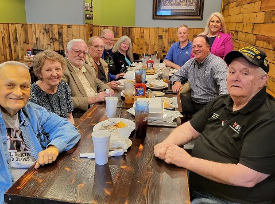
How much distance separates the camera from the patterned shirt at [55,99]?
2.03 metres

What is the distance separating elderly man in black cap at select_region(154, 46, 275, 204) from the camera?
3.87ft

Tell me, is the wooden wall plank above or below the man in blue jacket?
above

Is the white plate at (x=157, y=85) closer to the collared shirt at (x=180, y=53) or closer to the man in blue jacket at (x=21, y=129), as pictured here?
the man in blue jacket at (x=21, y=129)

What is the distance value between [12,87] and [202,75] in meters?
2.07

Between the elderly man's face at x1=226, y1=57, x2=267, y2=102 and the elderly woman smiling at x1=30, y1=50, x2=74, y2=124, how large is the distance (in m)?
1.33

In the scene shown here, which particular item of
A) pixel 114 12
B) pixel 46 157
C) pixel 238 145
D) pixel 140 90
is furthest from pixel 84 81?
pixel 114 12

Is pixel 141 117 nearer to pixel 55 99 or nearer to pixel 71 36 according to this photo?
pixel 55 99

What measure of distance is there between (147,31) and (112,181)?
18.2ft

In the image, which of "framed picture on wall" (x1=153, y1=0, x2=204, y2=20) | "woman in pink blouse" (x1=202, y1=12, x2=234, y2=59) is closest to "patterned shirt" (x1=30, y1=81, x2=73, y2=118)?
"woman in pink blouse" (x1=202, y1=12, x2=234, y2=59)

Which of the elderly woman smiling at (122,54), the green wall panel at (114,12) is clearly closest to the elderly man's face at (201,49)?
the elderly woman smiling at (122,54)

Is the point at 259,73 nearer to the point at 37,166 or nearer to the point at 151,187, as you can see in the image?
the point at 151,187

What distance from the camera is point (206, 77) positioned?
287 cm

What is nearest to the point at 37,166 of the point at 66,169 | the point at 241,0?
the point at 66,169

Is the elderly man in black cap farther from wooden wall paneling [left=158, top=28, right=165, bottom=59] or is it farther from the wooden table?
wooden wall paneling [left=158, top=28, right=165, bottom=59]
